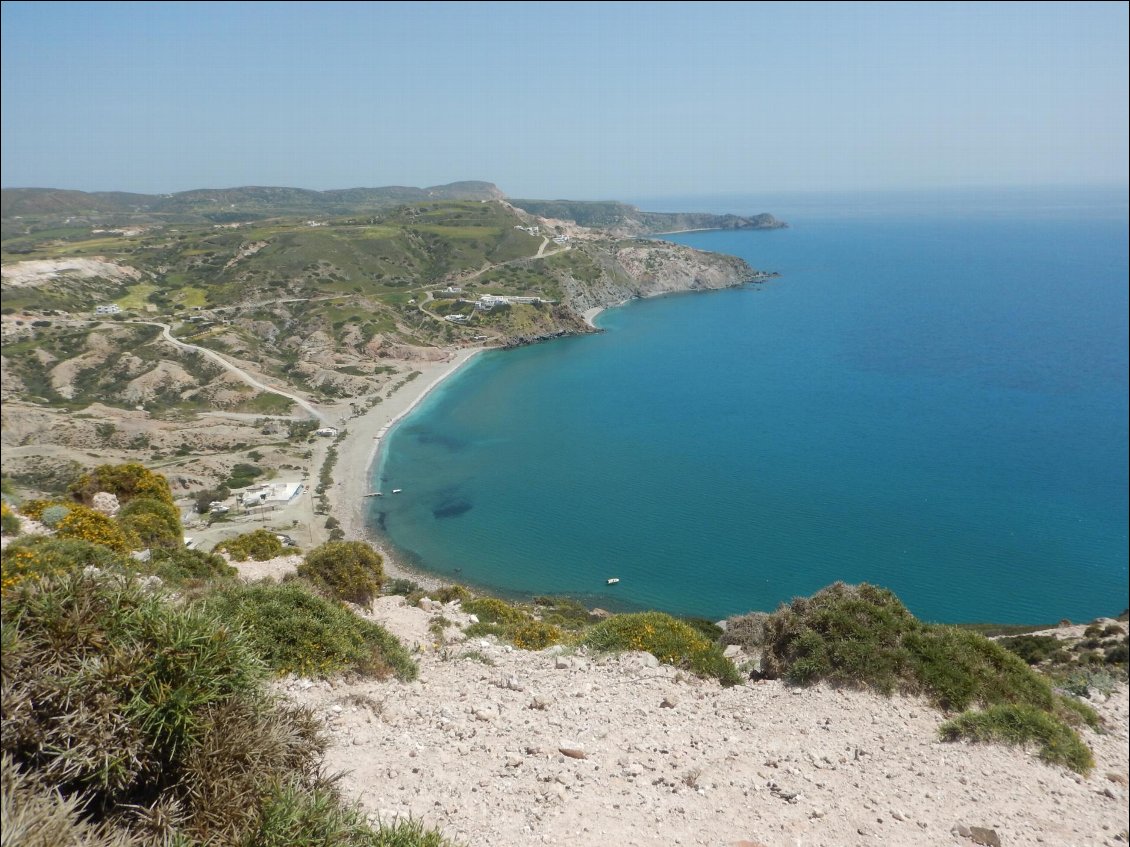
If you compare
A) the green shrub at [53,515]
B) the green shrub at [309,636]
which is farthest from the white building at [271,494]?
the green shrub at [309,636]

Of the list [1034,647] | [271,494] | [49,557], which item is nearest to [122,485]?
[49,557]

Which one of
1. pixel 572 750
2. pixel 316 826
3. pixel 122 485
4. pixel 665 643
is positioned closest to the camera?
pixel 316 826

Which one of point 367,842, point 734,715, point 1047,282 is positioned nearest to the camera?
point 367,842

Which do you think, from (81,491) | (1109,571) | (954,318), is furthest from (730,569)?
(954,318)

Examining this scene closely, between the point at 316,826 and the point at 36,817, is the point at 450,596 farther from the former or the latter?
the point at 36,817

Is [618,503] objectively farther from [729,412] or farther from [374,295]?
[374,295]

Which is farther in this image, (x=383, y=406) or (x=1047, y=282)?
(x=1047, y=282)
